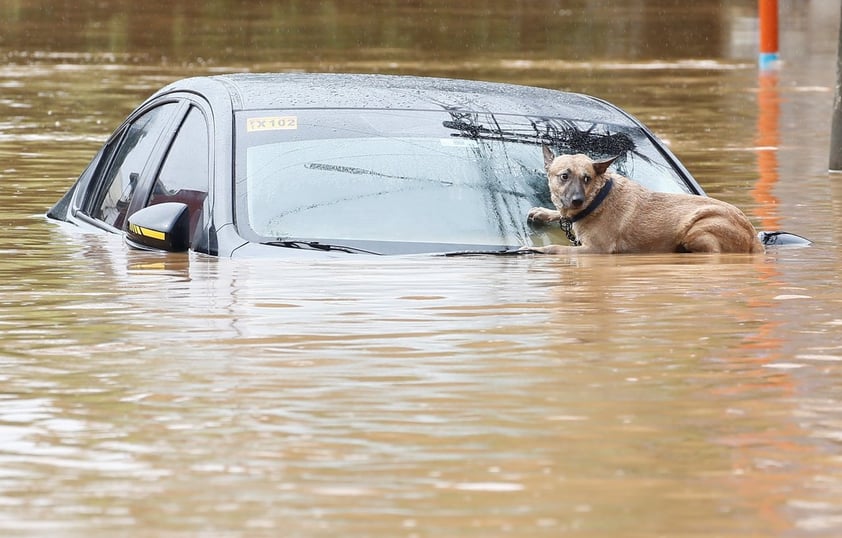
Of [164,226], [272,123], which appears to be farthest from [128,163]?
[164,226]

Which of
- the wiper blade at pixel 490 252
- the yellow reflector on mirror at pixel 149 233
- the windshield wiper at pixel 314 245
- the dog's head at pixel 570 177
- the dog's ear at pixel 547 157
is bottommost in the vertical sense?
the wiper blade at pixel 490 252

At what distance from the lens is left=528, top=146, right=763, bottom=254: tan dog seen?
9195 mm

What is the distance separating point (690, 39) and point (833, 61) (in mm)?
5848

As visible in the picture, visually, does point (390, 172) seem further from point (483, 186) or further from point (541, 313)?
point (541, 313)

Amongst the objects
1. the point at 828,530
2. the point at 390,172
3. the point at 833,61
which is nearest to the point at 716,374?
the point at 828,530

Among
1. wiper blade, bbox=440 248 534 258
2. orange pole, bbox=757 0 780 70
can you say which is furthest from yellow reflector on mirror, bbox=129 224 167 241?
orange pole, bbox=757 0 780 70

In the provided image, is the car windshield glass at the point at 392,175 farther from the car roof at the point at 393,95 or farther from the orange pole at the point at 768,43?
the orange pole at the point at 768,43

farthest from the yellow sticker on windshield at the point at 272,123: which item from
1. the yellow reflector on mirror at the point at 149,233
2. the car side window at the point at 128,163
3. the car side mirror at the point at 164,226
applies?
the car side window at the point at 128,163

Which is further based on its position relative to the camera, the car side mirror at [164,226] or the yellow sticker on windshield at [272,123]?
the yellow sticker on windshield at [272,123]

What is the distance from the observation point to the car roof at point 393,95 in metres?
9.20

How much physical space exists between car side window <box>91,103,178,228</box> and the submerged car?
0.19ft

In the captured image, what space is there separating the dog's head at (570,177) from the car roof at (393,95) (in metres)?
0.32

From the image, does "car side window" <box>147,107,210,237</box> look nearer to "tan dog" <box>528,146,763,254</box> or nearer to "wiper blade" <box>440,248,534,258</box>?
"wiper blade" <box>440,248,534,258</box>

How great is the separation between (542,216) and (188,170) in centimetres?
142
